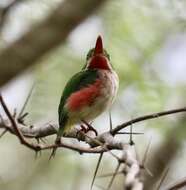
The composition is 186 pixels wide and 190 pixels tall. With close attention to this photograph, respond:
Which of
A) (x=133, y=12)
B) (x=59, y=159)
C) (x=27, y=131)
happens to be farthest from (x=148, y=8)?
(x=27, y=131)

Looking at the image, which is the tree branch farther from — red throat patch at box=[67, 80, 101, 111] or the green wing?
red throat patch at box=[67, 80, 101, 111]

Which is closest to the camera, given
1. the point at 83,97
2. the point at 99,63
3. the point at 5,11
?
the point at 83,97

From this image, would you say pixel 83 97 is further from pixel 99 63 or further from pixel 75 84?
pixel 99 63

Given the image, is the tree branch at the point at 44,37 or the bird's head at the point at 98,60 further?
the tree branch at the point at 44,37

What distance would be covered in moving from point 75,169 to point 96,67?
3714mm

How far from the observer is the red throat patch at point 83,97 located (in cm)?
411

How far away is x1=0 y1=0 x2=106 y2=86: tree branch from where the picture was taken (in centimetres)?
621

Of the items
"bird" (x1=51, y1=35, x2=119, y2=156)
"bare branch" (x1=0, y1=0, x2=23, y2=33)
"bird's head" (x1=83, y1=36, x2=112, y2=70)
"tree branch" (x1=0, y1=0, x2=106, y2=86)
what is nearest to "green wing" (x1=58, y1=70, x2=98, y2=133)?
"bird" (x1=51, y1=35, x2=119, y2=156)

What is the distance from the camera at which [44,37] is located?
651 cm

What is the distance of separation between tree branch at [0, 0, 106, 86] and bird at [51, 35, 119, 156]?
1.72m

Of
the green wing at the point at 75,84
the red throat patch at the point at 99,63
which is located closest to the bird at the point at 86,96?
the green wing at the point at 75,84

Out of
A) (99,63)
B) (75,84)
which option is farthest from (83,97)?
(99,63)

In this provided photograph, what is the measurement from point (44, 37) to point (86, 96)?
241 centimetres

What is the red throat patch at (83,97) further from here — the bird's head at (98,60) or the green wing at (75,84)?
the bird's head at (98,60)
